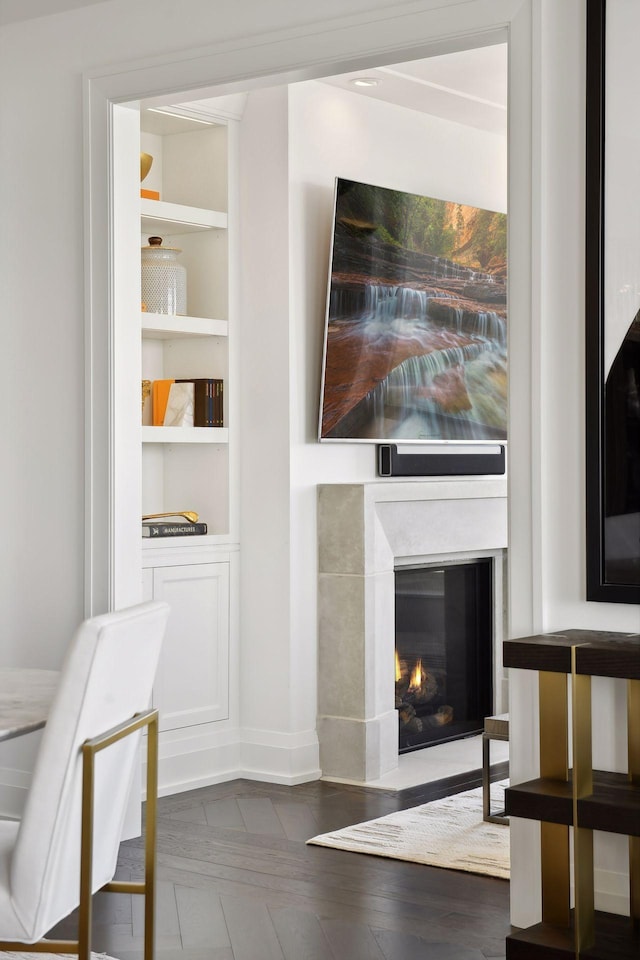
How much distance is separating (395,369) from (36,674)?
8.86 ft

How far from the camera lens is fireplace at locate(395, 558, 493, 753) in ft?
18.8

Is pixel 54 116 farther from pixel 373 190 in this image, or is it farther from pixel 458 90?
pixel 458 90

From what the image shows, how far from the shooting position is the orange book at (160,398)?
5.12 m

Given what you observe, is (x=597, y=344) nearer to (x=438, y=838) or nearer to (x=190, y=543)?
(x=438, y=838)

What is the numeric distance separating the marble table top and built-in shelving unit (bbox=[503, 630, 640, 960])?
3.79 feet

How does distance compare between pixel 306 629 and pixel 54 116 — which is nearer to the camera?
pixel 54 116

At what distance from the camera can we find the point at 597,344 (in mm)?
3254

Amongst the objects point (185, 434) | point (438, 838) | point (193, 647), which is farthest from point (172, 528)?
point (438, 838)

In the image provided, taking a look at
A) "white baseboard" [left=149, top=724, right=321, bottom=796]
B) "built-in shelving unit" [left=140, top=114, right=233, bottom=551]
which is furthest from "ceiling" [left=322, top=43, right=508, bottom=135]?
"white baseboard" [left=149, top=724, right=321, bottom=796]

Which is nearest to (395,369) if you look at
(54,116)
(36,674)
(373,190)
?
(373,190)

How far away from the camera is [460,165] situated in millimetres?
5945

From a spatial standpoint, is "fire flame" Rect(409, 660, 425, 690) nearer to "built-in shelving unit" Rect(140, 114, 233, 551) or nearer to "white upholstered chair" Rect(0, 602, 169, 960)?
"built-in shelving unit" Rect(140, 114, 233, 551)

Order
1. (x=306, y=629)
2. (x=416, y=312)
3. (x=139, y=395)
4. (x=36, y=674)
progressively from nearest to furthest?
(x=36, y=674) → (x=139, y=395) → (x=306, y=629) → (x=416, y=312)

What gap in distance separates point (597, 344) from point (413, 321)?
2.32 metres
